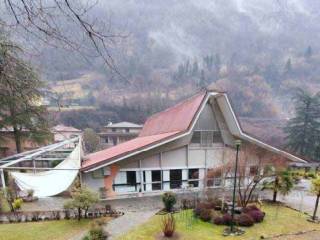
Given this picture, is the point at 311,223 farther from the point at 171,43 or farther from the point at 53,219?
the point at 171,43

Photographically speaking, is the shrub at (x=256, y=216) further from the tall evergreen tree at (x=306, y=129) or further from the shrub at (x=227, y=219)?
the tall evergreen tree at (x=306, y=129)

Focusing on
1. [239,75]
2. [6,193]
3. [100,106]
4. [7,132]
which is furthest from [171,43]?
[6,193]

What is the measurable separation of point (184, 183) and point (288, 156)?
Result: 777 cm

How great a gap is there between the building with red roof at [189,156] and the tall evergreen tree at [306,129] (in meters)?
17.7

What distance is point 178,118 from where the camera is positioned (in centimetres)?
1978

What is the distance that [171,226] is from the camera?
10.5 metres

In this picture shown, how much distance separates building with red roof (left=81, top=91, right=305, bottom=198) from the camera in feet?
54.6

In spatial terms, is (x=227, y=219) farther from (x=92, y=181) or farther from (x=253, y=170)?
(x=92, y=181)

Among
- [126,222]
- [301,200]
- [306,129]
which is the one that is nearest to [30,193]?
[126,222]

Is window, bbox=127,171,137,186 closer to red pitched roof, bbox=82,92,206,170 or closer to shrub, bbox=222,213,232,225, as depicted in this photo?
red pitched roof, bbox=82,92,206,170

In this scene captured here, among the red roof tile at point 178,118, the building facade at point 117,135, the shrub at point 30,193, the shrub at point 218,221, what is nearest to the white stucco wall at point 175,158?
the red roof tile at point 178,118

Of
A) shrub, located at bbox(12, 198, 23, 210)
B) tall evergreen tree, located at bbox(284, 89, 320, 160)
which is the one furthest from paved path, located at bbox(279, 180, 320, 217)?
tall evergreen tree, located at bbox(284, 89, 320, 160)

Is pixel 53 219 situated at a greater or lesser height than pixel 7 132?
lesser

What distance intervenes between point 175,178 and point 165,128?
4590 millimetres
